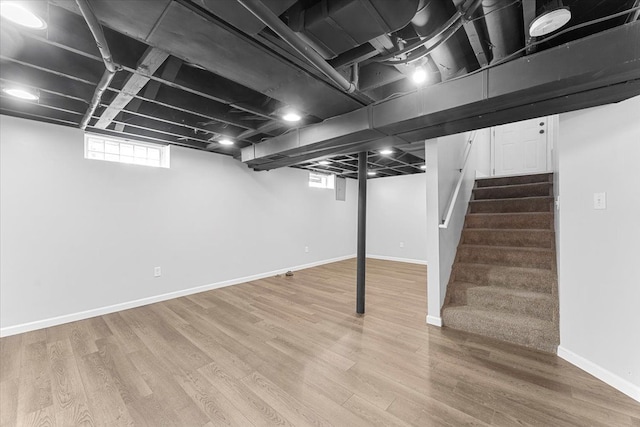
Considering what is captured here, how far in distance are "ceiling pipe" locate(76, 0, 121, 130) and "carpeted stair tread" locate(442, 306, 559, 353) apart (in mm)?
3743

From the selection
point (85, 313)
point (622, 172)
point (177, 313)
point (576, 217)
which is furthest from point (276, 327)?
point (622, 172)

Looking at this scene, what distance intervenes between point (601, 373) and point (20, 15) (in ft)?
14.6

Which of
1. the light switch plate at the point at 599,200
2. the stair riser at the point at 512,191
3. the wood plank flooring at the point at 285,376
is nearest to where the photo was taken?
the wood plank flooring at the point at 285,376

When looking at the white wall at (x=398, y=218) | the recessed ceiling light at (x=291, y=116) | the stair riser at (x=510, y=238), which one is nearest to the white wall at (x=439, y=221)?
the stair riser at (x=510, y=238)

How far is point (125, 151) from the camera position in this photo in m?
3.69

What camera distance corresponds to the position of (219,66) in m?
1.72

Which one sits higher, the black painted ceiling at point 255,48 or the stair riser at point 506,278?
the black painted ceiling at point 255,48

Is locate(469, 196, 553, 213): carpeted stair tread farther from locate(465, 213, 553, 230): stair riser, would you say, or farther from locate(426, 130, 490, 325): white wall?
locate(426, 130, 490, 325): white wall

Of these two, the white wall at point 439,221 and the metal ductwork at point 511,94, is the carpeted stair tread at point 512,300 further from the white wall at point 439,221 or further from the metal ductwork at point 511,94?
the metal ductwork at point 511,94

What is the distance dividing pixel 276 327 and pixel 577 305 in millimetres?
2889

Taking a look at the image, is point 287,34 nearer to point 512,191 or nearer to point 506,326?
point 506,326

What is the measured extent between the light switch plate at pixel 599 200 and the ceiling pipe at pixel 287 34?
2.22 meters

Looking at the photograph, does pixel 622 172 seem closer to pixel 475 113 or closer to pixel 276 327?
pixel 475 113

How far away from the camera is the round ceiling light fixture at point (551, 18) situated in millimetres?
1223
